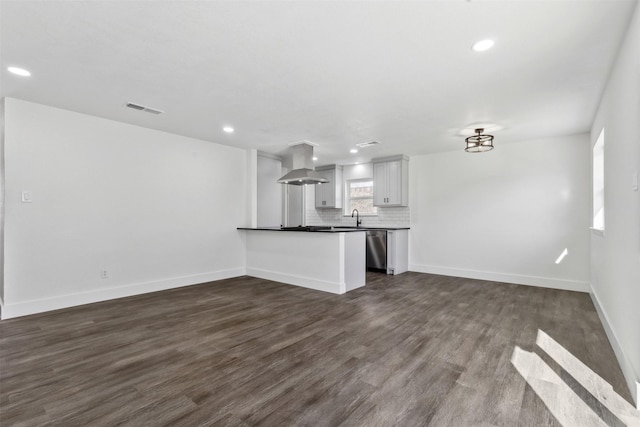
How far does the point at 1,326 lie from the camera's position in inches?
124

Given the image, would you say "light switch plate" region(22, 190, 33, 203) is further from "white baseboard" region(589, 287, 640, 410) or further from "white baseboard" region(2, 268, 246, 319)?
"white baseboard" region(589, 287, 640, 410)

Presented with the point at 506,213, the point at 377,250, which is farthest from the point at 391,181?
the point at 506,213

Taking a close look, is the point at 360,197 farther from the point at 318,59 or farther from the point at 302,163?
the point at 318,59

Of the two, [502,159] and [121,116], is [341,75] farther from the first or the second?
[502,159]

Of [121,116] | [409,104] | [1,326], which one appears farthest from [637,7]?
[1,326]

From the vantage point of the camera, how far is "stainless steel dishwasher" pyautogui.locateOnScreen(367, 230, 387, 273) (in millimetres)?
6148

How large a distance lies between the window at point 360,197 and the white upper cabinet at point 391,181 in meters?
0.61

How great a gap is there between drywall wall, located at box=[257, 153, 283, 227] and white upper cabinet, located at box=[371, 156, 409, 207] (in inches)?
87.2

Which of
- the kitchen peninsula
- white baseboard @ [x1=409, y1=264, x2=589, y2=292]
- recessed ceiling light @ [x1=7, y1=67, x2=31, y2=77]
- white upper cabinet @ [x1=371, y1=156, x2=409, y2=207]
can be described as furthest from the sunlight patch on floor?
recessed ceiling light @ [x1=7, y1=67, x2=31, y2=77]

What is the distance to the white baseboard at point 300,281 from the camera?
177 inches

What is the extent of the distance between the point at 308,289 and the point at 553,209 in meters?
4.24

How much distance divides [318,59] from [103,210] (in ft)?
12.0

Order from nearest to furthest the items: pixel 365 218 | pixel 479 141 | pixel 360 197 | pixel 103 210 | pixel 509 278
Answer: pixel 103 210, pixel 479 141, pixel 509 278, pixel 365 218, pixel 360 197

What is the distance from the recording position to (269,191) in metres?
6.61
